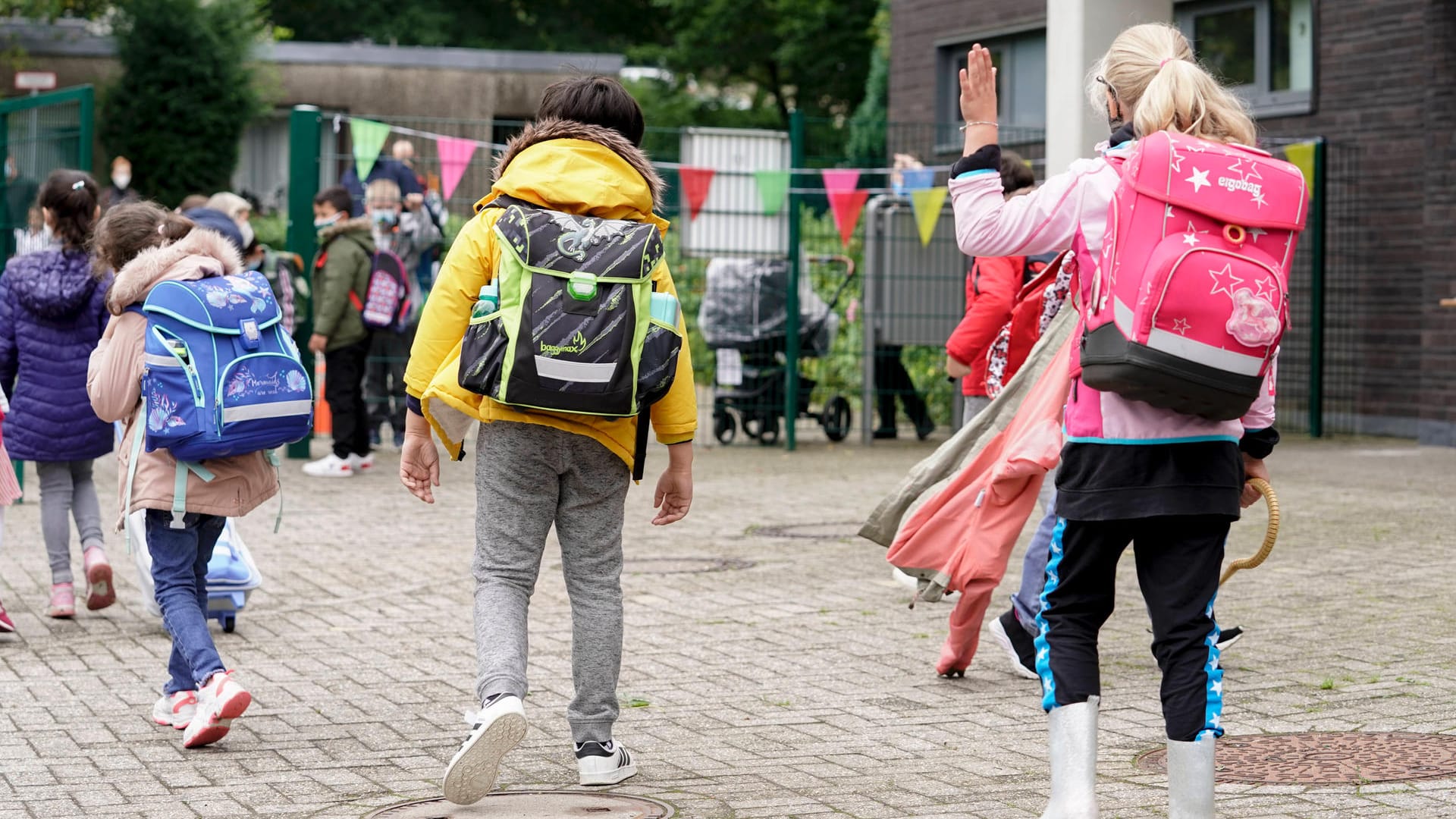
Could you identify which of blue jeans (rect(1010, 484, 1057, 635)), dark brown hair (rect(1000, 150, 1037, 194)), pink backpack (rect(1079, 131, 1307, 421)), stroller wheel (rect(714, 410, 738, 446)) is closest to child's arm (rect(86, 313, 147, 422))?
blue jeans (rect(1010, 484, 1057, 635))

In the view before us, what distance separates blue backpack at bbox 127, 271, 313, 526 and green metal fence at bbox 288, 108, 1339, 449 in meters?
8.32

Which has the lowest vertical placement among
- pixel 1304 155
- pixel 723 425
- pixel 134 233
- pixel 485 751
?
pixel 485 751

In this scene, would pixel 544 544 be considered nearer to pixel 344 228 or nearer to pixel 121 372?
pixel 121 372

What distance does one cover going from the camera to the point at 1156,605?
12.8 ft

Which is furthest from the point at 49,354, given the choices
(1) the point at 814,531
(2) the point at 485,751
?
(1) the point at 814,531

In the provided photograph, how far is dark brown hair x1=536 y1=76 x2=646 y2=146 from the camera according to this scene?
4.66 metres

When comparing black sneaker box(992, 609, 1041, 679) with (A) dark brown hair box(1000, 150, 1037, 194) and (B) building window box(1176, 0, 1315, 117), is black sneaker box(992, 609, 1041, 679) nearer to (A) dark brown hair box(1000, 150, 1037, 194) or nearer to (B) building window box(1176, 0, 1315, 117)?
(A) dark brown hair box(1000, 150, 1037, 194)

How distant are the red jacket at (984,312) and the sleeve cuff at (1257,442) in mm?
2799

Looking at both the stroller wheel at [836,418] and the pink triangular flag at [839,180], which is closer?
the pink triangular flag at [839,180]

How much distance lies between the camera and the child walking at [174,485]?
214 inches

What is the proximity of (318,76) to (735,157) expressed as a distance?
66.5 ft

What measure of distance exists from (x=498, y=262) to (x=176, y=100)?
90.8 ft

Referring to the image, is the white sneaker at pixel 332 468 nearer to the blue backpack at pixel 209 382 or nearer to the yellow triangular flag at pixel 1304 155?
the blue backpack at pixel 209 382

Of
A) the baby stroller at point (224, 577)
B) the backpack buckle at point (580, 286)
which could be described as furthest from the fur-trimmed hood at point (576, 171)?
the baby stroller at point (224, 577)
